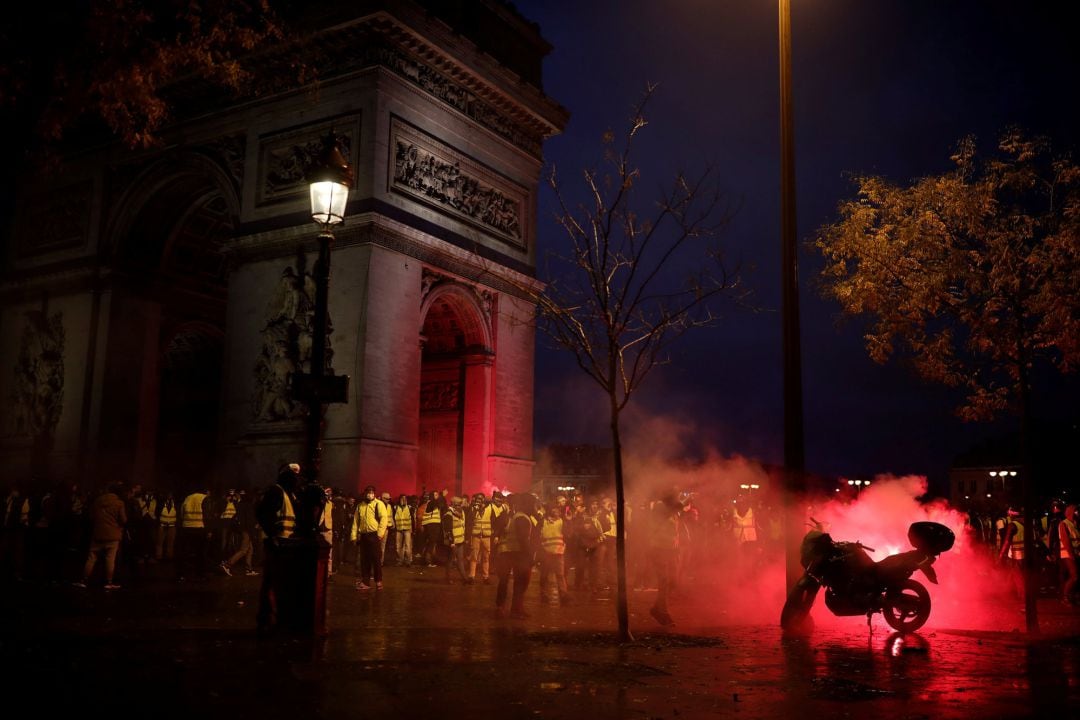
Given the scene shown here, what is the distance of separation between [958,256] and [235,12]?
11295 mm

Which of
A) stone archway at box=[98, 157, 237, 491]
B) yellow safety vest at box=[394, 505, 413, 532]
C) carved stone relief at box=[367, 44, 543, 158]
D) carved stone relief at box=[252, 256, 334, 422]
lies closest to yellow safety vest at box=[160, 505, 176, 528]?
carved stone relief at box=[252, 256, 334, 422]

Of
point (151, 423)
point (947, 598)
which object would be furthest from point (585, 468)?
point (947, 598)

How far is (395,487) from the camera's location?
2434 cm

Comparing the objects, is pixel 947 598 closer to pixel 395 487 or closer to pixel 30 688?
pixel 395 487

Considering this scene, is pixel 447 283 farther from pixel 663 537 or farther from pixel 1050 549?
pixel 1050 549

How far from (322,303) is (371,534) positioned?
776cm

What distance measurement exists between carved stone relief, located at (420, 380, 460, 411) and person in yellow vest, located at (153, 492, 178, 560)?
813 centimetres

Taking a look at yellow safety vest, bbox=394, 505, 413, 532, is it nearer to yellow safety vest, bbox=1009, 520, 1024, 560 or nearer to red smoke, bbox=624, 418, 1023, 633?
red smoke, bbox=624, 418, 1023, 633

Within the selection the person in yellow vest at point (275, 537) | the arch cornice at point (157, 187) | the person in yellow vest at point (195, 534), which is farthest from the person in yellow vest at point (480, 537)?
the arch cornice at point (157, 187)

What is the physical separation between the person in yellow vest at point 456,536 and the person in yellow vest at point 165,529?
7.23m

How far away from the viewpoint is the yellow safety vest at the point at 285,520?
1107 centimetres

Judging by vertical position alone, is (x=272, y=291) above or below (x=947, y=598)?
above

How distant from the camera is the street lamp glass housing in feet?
36.9

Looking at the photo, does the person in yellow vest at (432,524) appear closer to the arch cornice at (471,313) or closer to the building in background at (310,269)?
the building in background at (310,269)
